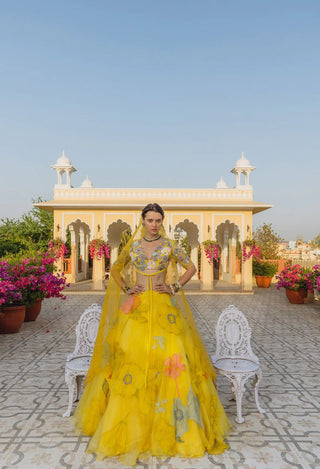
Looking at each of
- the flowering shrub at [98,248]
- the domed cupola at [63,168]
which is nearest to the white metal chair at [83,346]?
the flowering shrub at [98,248]

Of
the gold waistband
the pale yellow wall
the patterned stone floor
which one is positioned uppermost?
the pale yellow wall

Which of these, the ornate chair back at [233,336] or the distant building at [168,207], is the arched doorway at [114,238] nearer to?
the distant building at [168,207]

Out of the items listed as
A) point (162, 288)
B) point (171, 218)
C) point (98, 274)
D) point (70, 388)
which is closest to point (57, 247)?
point (98, 274)

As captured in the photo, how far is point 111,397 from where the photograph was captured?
8.68 ft

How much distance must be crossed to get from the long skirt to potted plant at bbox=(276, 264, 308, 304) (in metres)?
8.49

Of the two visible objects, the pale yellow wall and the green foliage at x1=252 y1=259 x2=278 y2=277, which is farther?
the green foliage at x1=252 y1=259 x2=278 y2=277

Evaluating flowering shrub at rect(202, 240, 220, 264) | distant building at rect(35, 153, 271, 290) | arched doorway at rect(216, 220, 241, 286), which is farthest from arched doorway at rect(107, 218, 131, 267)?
flowering shrub at rect(202, 240, 220, 264)

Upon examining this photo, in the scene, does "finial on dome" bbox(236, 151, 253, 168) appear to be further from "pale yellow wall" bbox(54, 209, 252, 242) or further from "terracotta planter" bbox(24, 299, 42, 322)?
"terracotta planter" bbox(24, 299, 42, 322)

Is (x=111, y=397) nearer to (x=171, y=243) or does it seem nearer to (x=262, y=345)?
(x=171, y=243)

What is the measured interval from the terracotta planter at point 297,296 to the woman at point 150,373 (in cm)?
849

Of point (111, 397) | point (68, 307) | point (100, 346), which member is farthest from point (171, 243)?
point (68, 307)

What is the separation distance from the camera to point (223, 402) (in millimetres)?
3666

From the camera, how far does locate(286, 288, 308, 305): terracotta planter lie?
1070cm

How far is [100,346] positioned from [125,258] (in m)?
0.81
